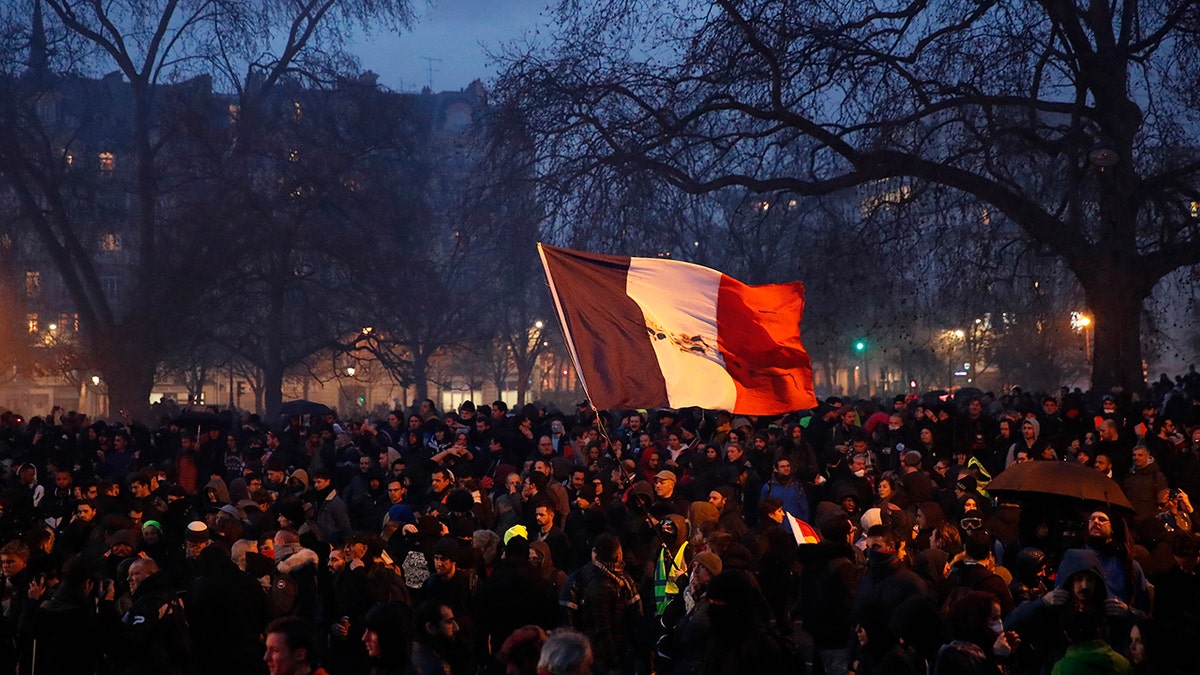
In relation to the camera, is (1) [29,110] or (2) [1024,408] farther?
(1) [29,110]

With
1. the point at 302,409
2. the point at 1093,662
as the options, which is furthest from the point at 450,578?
the point at 302,409

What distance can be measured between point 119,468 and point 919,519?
13.7m

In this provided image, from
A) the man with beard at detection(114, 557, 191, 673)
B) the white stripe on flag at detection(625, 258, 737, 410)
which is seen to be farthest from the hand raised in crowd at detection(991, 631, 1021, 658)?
the man with beard at detection(114, 557, 191, 673)

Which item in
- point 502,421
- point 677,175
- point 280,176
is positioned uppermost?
point 280,176

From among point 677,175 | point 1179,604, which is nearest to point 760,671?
point 1179,604

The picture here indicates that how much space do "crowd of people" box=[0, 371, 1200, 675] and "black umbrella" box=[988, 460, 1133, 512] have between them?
226mm

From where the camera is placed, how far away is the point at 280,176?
3475 cm

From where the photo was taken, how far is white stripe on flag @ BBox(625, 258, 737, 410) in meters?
9.71

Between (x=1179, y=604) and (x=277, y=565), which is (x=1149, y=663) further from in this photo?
(x=277, y=565)

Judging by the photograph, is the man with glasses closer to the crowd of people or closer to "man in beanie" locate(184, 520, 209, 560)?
the crowd of people

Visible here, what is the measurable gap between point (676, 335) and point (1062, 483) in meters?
3.04

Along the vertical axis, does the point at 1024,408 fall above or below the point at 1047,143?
below

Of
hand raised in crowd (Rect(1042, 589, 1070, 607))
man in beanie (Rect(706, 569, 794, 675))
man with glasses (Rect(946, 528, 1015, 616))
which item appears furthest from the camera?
man with glasses (Rect(946, 528, 1015, 616))

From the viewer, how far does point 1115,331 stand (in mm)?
22000
